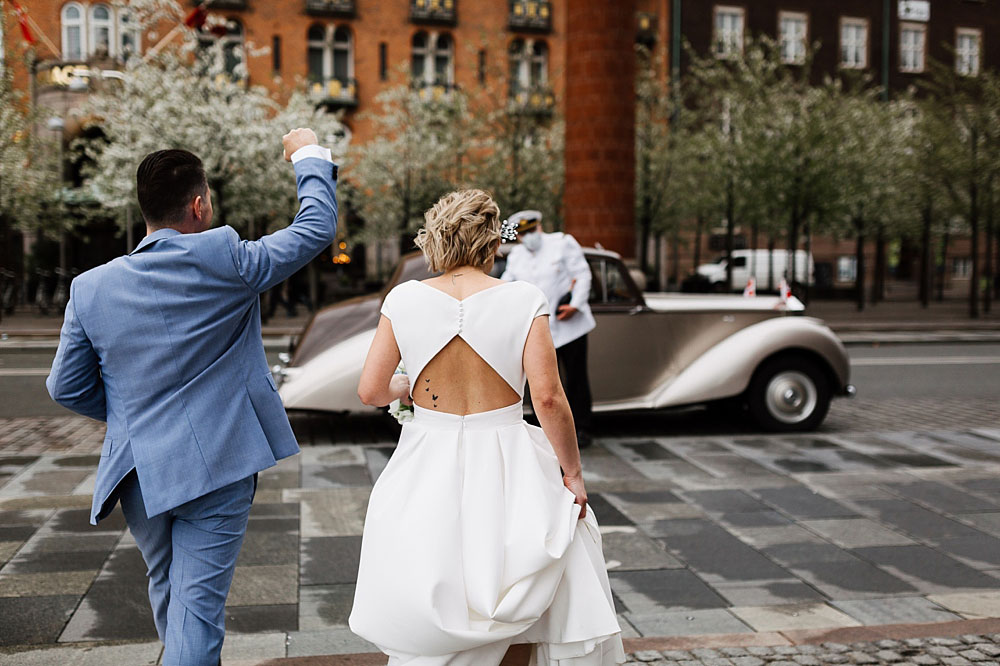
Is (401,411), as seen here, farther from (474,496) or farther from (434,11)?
(434,11)

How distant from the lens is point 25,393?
1106 cm

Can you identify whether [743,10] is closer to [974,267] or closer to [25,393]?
[974,267]

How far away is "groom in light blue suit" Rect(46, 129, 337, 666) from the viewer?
267 cm

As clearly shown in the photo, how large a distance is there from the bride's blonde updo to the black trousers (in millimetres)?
4589

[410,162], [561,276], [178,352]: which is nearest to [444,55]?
[410,162]

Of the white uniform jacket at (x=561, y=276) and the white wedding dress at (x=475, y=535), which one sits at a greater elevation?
the white uniform jacket at (x=561, y=276)

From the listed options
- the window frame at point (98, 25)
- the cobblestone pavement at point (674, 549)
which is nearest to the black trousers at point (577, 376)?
the cobblestone pavement at point (674, 549)

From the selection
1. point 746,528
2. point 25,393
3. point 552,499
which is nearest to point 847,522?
point 746,528

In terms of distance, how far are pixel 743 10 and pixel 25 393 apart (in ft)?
126

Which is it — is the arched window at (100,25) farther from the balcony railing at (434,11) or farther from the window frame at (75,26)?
the balcony railing at (434,11)

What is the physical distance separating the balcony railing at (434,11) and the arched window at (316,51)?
3.83 m

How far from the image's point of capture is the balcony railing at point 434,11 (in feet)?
127

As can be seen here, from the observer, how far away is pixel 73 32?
3453cm

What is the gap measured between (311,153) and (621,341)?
573cm
